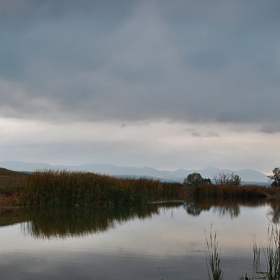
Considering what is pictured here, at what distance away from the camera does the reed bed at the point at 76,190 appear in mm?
15461

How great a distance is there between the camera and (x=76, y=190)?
16.2 meters

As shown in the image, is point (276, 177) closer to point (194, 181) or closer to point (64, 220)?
point (194, 181)

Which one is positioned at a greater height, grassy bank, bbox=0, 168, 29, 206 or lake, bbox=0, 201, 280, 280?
grassy bank, bbox=0, 168, 29, 206

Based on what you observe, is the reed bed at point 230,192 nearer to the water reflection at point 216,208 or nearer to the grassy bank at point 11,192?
the water reflection at point 216,208

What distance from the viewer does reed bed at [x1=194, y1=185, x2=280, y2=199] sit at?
27.1 meters

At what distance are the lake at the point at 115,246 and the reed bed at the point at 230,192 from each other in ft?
45.0

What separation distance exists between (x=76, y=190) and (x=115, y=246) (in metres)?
8.36

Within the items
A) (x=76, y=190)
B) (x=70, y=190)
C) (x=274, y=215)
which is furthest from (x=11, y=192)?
(x=274, y=215)

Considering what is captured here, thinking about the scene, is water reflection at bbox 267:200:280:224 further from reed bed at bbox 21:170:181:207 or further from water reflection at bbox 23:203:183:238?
reed bed at bbox 21:170:181:207

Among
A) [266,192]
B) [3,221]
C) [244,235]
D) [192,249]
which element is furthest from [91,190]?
[266,192]

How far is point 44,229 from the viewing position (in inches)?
399

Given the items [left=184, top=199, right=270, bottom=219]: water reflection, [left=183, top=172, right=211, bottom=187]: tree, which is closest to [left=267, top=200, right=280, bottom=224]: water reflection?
[left=184, top=199, right=270, bottom=219]: water reflection

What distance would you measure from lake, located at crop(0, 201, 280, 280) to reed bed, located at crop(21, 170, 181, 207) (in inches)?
85.3

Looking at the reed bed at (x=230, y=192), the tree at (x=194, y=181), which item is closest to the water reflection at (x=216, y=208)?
the reed bed at (x=230, y=192)
